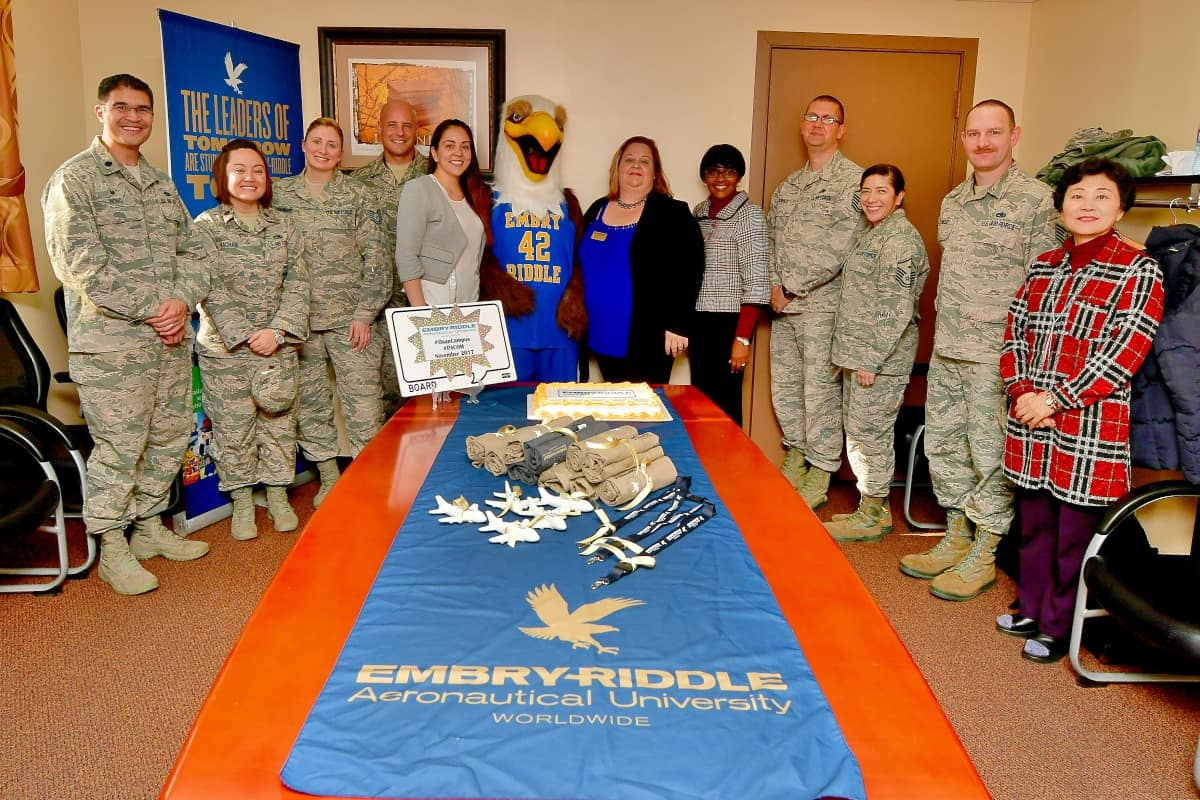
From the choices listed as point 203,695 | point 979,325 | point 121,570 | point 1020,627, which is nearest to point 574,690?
point 203,695

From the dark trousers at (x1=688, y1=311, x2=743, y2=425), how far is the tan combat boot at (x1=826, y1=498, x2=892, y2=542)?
723 mm

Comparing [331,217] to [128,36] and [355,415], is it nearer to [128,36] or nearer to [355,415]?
[355,415]

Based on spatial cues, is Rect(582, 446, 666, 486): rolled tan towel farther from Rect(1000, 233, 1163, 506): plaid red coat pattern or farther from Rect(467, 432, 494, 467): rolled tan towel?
Rect(1000, 233, 1163, 506): plaid red coat pattern

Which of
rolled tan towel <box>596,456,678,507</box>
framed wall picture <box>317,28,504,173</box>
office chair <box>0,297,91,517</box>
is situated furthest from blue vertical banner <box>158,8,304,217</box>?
rolled tan towel <box>596,456,678,507</box>

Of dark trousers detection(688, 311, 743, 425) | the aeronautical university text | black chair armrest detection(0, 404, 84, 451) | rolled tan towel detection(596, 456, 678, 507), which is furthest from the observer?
dark trousers detection(688, 311, 743, 425)

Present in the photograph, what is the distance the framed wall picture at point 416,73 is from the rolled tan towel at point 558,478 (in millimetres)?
2754

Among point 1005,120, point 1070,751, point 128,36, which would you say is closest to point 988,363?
point 1005,120

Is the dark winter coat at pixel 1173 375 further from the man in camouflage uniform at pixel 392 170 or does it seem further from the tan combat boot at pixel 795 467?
the man in camouflage uniform at pixel 392 170

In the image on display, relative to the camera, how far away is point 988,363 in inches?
120

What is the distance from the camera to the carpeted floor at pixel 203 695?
2.14 metres

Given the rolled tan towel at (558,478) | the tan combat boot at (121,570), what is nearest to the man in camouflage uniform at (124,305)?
the tan combat boot at (121,570)

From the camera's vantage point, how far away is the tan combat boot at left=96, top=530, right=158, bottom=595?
3098 mm

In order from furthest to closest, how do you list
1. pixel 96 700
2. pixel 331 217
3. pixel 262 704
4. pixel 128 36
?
pixel 128 36, pixel 331 217, pixel 96 700, pixel 262 704

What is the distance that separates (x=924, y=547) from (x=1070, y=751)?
57.9 inches
